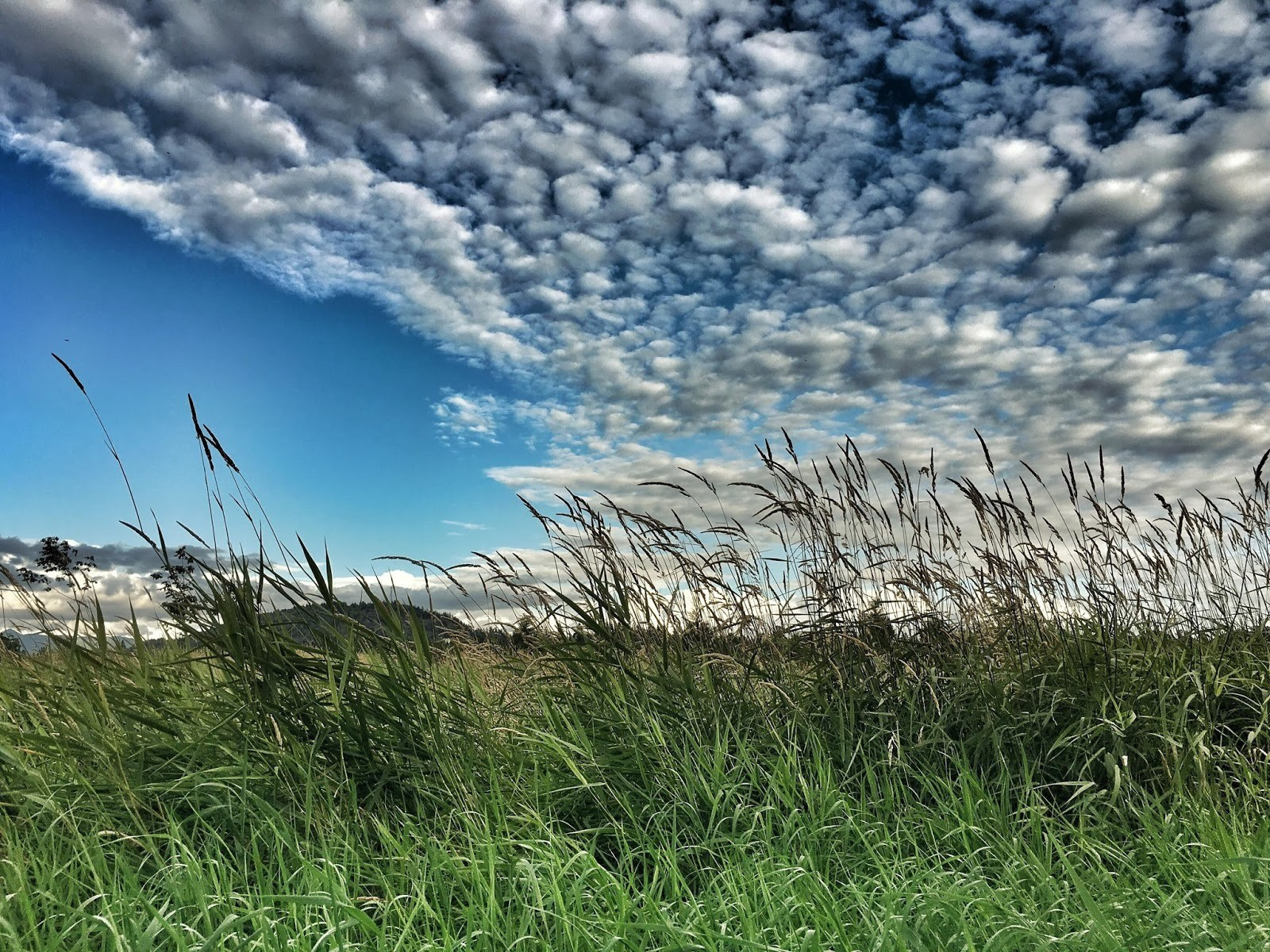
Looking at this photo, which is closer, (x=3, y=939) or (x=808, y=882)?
(x=3, y=939)

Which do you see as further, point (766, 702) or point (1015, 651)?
point (1015, 651)

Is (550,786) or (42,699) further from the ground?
(42,699)

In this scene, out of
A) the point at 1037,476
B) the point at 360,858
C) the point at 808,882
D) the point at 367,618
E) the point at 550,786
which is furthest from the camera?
the point at 367,618

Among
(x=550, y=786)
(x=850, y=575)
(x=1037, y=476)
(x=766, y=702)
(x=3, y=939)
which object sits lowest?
(x=3, y=939)

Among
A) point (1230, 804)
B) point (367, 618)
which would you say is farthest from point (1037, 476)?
point (367, 618)

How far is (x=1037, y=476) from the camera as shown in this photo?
512 centimetres

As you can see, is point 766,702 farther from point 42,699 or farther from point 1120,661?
point 42,699

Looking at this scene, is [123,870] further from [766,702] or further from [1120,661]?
[1120,661]

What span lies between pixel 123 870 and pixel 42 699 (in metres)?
1.45

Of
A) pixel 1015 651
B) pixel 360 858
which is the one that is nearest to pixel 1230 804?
pixel 1015 651

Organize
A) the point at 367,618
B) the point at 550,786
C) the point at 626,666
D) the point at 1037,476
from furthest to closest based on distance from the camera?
the point at 367,618 → the point at 1037,476 → the point at 626,666 → the point at 550,786

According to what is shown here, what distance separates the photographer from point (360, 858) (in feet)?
9.77

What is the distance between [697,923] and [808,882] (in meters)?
0.51

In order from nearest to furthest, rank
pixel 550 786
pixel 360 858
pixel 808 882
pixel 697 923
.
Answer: pixel 697 923 → pixel 808 882 → pixel 360 858 → pixel 550 786
